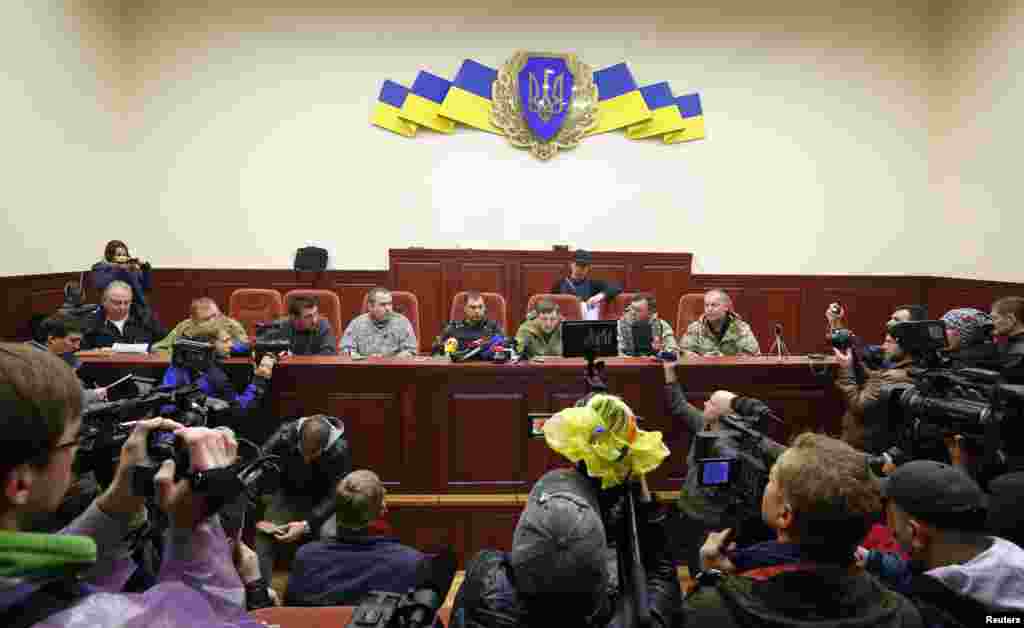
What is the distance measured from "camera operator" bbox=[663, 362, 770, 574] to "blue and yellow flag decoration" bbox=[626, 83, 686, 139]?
16.8 feet

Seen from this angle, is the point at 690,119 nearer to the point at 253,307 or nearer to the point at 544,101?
the point at 544,101

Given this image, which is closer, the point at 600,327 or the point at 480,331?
the point at 600,327

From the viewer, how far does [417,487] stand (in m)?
3.58

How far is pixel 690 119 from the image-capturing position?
310 inches

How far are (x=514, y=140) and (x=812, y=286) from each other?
4.30m

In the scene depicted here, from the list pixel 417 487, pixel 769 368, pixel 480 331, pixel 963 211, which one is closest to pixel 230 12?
pixel 480 331

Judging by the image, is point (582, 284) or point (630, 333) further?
point (582, 284)

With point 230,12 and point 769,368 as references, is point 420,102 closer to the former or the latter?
point 230,12

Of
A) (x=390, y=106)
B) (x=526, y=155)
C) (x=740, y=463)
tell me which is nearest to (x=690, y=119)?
(x=526, y=155)

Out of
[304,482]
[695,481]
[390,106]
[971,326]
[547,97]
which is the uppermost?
[547,97]

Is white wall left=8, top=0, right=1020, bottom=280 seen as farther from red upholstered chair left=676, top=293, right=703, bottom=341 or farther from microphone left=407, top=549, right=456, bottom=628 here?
microphone left=407, top=549, right=456, bottom=628

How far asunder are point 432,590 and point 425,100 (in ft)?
23.9

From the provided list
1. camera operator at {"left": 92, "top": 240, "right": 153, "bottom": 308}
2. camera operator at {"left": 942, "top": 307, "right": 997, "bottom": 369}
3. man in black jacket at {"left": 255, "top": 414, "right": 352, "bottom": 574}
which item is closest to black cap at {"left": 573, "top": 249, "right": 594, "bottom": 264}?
camera operator at {"left": 942, "top": 307, "right": 997, "bottom": 369}

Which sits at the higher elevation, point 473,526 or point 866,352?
point 866,352
